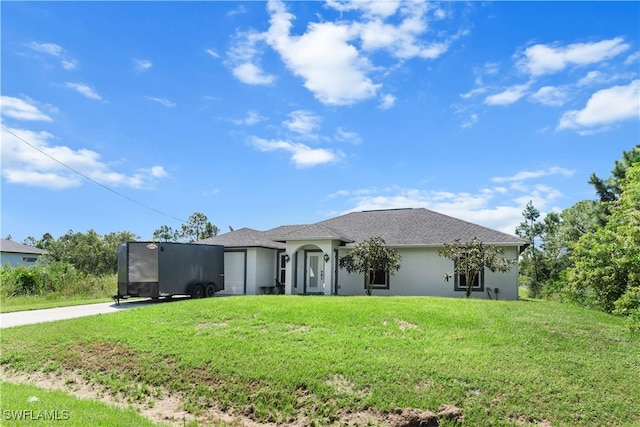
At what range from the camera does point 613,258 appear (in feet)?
48.5

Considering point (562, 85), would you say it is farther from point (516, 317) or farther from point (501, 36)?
point (516, 317)

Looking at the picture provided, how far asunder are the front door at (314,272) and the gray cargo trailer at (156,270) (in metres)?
5.26

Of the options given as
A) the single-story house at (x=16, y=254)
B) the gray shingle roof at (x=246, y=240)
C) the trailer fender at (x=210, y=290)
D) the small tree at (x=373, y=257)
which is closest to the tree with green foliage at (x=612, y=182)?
the small tree at (x=373, y=257)

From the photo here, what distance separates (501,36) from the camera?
1295 centimetres

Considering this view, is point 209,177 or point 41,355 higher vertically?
point 209,177

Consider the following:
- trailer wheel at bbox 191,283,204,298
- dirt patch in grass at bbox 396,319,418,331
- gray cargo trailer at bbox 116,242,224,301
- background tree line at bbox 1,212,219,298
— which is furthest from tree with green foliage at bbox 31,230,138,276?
dirt patch in grass at bbox 396,319,418,331

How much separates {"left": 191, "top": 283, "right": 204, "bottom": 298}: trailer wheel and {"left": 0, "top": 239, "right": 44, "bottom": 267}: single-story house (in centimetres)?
3217

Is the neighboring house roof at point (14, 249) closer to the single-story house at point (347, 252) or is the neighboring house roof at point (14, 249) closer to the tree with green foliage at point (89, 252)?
the tree with green foliage at point (89, 252)

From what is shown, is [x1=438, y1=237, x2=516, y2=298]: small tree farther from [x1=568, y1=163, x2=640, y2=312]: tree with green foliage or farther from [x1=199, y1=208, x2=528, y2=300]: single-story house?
[x1=568, y1=163, x2=640, y2=312]: tree with green foliage

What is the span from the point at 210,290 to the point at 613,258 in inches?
647

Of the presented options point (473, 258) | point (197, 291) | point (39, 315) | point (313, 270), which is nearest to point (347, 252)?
point (313, 270)

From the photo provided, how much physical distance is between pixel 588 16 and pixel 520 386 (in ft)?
34.5

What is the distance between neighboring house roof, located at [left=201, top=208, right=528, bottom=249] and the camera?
64.3 feet

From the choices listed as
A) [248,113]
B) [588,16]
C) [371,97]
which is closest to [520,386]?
[588,16]
